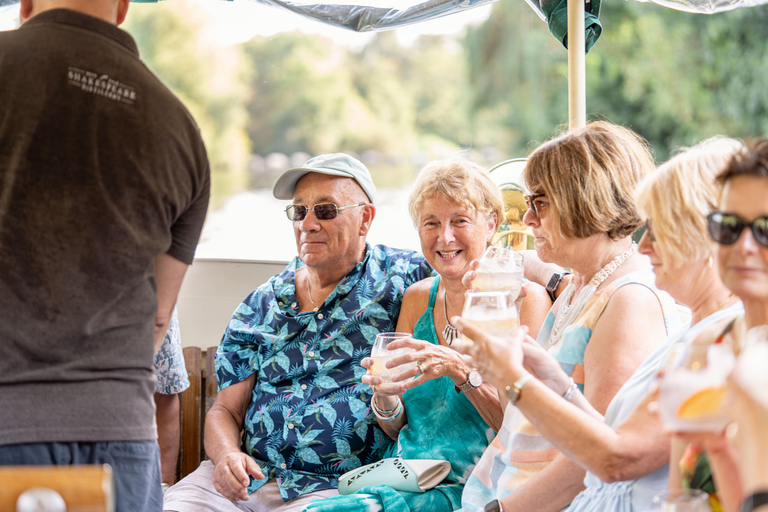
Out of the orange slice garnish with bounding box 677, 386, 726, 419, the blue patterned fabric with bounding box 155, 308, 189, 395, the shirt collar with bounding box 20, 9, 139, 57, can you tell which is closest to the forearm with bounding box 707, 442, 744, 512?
the orange slice garnish with bounding box 677, 386, 726, 419

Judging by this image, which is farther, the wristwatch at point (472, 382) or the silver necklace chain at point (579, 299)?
the wristwatch at point (472, 382)

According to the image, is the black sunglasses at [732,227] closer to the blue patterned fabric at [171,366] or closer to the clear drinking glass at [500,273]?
the clear drinking glass at [500,273]

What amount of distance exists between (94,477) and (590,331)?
1.45 metres

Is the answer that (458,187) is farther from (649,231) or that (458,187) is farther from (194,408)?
(194,408)

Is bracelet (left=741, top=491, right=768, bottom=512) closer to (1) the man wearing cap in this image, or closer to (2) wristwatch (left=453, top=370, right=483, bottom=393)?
(2) wristwatch (left=453, top=370, right=483, bottom=393)

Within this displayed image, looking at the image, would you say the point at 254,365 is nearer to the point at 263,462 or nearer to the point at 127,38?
the point at 263,462

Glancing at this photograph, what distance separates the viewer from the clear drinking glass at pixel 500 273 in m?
2.25

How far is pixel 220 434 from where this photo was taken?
2990 mm

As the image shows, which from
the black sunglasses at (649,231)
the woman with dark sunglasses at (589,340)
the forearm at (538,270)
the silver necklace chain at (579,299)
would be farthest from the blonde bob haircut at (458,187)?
the black sunglasses at (649,231)

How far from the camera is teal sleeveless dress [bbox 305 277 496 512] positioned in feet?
8.11

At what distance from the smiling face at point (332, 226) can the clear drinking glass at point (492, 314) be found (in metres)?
1.52

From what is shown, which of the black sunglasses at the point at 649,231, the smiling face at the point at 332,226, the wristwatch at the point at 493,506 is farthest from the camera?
the smiling face at the point at 332,226

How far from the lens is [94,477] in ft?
3.71

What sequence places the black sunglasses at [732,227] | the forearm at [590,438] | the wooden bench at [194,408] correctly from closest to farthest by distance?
the black sunglasses at [732,227], the forearm at [590,438], the wooden bench at [194,408]
